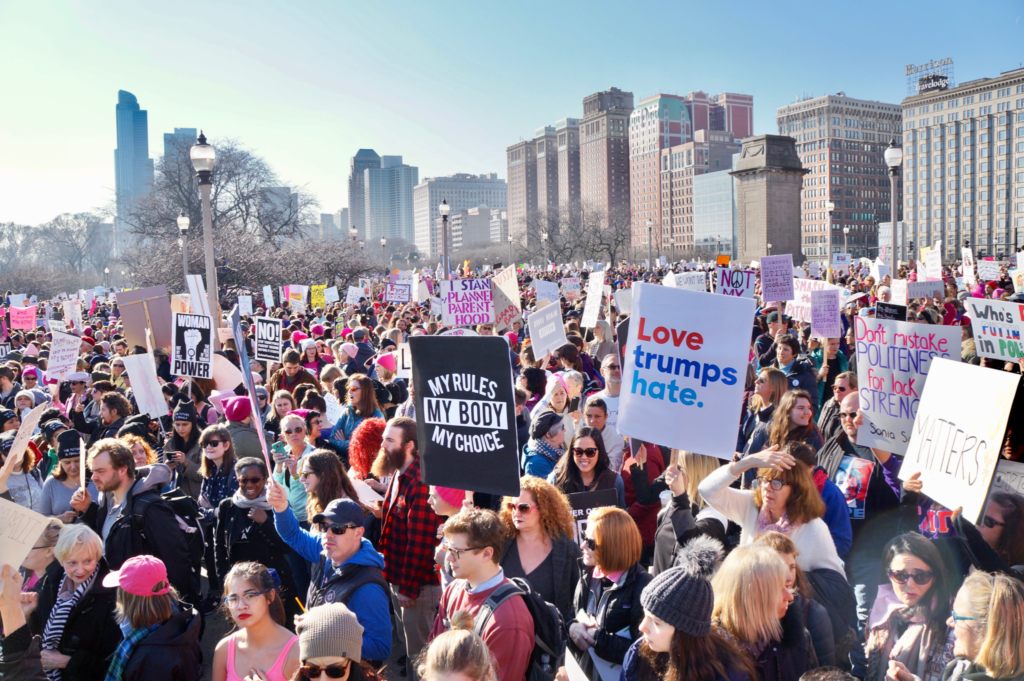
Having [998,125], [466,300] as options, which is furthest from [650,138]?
[466,300]

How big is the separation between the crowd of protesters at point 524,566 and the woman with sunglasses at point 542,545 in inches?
0.5

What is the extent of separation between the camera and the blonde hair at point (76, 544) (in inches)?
179

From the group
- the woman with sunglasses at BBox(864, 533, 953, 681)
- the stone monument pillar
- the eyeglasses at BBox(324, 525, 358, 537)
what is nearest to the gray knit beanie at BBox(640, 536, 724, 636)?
the woman with sunglasses at BBox(864, 533, 953, 681)

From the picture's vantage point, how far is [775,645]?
342cm

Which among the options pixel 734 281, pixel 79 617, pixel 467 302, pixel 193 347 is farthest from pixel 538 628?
pixel 734 281

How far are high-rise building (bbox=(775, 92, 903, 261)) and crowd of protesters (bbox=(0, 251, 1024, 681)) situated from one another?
15323 cm

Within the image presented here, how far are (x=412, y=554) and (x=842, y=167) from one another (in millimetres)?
170154

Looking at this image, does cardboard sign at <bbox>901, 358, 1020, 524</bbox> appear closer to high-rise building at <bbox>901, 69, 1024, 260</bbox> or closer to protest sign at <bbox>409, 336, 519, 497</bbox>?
protest sign at <bbox>409, 336, 519, 497</bbox>

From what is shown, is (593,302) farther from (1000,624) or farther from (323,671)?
(323,671)

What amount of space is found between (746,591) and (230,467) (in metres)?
4.52

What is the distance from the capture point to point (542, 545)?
448cm

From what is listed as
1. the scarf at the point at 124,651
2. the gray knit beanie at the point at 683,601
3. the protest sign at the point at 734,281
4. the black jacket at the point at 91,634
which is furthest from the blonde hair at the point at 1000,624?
the protest sign at the point at 734,281

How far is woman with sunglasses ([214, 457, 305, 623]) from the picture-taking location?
551 cm

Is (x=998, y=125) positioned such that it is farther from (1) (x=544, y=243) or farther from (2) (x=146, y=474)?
(2) (x=146, y=474)
